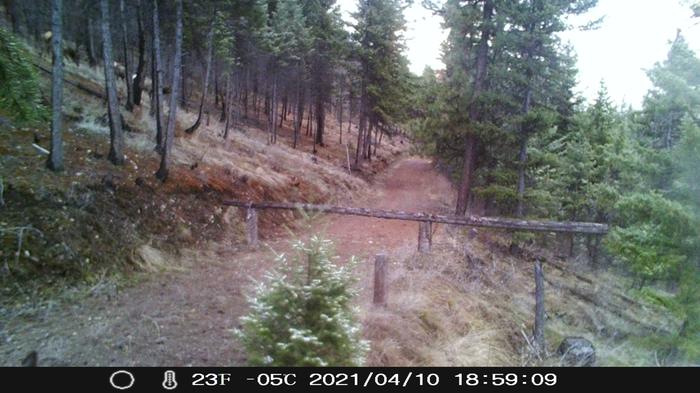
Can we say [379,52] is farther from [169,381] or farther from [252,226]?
[169,381]

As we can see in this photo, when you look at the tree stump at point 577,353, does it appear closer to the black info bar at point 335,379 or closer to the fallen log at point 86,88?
the black info bar at point 335,379

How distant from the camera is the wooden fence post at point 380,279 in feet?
27.2

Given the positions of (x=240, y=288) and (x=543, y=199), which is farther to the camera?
(x=543, y=199)

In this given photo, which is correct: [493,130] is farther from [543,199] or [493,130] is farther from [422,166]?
[422,166]

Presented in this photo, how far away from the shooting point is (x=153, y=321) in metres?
7.12

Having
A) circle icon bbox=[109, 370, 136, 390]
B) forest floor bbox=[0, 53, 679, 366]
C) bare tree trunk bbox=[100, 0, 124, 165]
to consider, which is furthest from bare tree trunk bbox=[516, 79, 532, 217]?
circle icon bbox=[109, 370, 136, 390]

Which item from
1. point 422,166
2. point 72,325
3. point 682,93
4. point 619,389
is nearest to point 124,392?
point 72,325

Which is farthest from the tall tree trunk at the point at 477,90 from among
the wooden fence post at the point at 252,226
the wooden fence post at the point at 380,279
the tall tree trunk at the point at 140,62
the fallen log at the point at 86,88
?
the fallen log at the point at 86,88

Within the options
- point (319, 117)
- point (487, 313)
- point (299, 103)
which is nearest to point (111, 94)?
point (487, 313)

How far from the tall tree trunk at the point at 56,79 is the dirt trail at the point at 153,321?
12.2 feet

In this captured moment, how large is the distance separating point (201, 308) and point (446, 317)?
500 cm

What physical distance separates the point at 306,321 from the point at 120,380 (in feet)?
6.69

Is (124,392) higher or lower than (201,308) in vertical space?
higher

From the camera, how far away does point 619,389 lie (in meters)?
4.99
